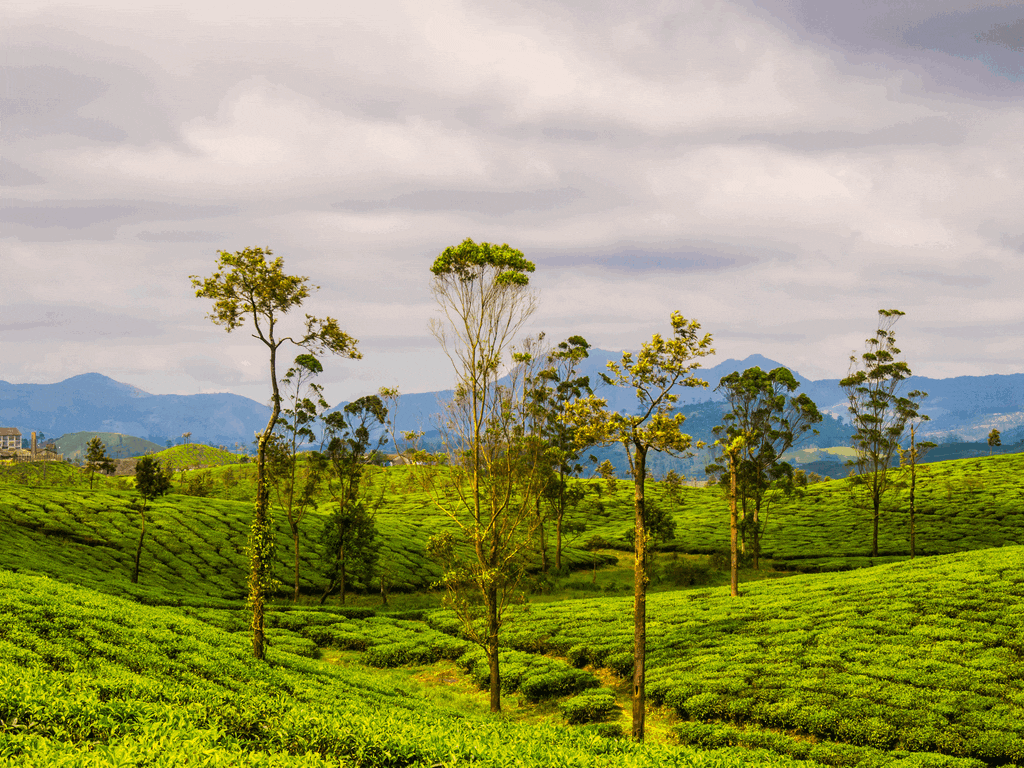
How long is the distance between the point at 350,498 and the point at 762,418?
134 ft

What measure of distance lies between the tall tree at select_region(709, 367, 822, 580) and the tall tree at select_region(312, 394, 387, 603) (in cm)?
3262

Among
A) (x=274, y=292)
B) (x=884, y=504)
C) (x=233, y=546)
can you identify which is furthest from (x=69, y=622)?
(x=884, y=504)

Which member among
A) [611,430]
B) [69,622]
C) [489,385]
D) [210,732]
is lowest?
[69,622]

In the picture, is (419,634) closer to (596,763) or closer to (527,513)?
(527,513)

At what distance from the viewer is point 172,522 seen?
223ft

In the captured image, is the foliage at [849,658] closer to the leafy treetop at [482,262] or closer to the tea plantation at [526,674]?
the tea plantation at [526,674]

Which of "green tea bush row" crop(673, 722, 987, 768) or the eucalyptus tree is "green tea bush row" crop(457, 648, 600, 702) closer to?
"green tea bush row" crop(673, 722, 987, 768)

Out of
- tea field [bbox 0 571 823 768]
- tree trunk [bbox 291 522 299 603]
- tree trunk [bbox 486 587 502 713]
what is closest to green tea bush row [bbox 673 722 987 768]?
tea field [bbox 0 571 823 768]

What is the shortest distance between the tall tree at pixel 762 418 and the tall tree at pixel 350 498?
107ft

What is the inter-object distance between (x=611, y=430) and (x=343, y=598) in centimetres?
4367

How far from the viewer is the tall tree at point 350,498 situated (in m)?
53.7

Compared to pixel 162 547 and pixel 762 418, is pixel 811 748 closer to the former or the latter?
pixel 762 418

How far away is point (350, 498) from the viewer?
184 feet

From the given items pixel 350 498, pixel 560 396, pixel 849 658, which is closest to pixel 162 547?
pixel 350 498
